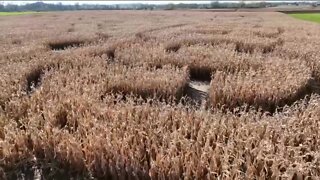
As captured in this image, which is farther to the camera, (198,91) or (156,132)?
(198,91)

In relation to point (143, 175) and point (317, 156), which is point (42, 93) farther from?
point (317, 156)

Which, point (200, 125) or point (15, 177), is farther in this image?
point (200, 125)

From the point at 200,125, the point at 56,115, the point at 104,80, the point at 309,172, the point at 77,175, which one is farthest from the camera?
the point at 104,80

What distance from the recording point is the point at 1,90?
198 inches

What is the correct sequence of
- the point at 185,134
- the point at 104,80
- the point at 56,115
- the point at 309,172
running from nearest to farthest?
the point at 309,172 < the point at 185,134 < the point at 56,115 < the point at 104,80

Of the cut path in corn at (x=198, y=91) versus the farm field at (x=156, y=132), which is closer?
the farm field at (x=156, y=132)

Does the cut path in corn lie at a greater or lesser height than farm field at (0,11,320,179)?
lesser

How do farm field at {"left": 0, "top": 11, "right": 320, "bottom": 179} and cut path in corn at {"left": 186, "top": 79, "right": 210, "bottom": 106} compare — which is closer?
farm field at {"left": 0, "top": 11, "right": 320, "bottom": 179}

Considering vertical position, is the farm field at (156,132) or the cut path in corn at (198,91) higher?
the farm field at (156,132)

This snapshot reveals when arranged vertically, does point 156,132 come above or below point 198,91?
above

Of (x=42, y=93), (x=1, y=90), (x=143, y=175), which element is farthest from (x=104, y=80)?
(x=143, y=175)

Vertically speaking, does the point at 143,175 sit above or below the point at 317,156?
below

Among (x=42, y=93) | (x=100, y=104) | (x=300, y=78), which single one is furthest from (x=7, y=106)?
(x=300, y=78)

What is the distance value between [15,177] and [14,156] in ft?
0.76
